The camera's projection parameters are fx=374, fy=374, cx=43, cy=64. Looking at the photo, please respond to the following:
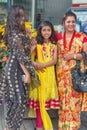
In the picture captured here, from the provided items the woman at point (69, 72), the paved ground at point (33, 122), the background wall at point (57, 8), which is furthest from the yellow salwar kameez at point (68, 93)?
the background wall at point (57, 8)

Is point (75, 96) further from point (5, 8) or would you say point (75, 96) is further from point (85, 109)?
point (5, 8)

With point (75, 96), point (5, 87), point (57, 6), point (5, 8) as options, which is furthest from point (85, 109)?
point (5, 8)

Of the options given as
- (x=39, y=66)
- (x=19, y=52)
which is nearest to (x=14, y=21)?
(x=19, y=52)

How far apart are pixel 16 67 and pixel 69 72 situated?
62 centimetres

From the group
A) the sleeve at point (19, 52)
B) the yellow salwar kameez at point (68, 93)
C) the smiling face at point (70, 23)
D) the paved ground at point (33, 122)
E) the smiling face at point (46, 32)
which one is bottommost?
the paved ground at point (33, 122)

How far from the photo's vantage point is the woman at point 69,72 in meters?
4.25

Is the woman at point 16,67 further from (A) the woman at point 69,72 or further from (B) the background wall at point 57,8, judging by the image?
(B) the background wall at point 57,8

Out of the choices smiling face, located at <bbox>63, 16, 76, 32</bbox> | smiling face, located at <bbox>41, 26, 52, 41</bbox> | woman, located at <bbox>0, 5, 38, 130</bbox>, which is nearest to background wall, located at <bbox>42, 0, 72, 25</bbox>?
smiling face, located at <bbox>41, 26, 52, 41</bbox>

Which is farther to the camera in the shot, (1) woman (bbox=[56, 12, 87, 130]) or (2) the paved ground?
(2) the paved ground

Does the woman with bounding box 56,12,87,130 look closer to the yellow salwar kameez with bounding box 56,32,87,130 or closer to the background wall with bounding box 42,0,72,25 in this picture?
the yellow salwar kameez with bounding box 56,32,87,130

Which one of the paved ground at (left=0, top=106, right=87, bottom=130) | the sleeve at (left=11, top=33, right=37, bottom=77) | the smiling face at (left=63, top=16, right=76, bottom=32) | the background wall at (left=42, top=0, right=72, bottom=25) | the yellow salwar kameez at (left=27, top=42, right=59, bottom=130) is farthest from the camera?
the background wall at (left=42, top=0, right=72, bottom=25)

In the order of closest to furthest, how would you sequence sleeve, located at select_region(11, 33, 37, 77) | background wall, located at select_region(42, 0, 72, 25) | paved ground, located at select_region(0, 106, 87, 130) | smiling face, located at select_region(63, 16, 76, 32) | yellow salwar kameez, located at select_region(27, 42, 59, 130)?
sleeve, located at select_region(11, 33, 37, 77)
smiling face, located at select_region(63, 16, 76, 32)
yellow salwar kameez, located at select_region(27, 42, 59, 130)
paved ground, located at select_region(0, 106, 87, 130)
background wall, located at select_region(42, 0, 72, 25)

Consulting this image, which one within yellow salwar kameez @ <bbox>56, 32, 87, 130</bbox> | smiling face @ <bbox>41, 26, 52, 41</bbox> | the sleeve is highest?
smiling face @ <bbox>41, 26, 52, 41</bbox>

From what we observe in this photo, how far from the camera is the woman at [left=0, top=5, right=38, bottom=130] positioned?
4059mm
